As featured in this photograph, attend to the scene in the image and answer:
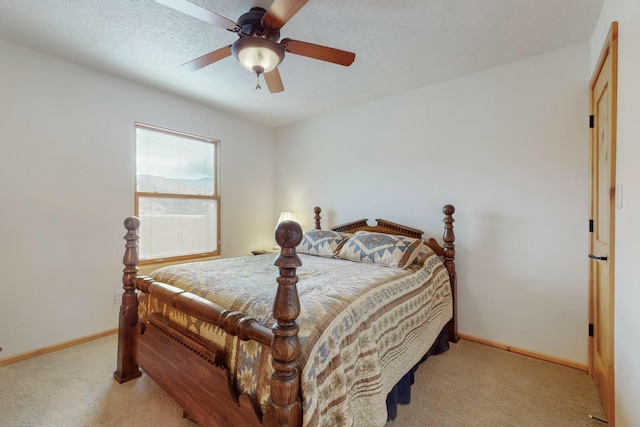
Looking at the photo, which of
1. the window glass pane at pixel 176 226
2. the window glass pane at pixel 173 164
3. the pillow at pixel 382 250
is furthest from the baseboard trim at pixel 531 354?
the window glass pane at pixel 173 164

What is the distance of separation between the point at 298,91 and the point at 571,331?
3.28m

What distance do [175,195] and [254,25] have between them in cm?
226

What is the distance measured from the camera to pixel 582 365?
2189 mm

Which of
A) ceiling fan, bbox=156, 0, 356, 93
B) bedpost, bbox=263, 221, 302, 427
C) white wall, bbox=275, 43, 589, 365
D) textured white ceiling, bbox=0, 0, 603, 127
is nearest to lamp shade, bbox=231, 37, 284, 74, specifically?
ceiling fan, bbox=156, 0, 356, 93

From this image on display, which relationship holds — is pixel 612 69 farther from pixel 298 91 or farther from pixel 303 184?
pixel 303 184

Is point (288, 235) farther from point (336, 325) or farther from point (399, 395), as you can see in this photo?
point (399, 395)

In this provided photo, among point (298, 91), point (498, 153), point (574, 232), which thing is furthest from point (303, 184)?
point (574, 232)

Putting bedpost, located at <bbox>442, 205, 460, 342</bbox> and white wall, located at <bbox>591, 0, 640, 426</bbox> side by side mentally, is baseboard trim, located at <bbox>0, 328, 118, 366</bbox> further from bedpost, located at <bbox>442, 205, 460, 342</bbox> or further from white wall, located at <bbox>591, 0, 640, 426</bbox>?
white wall, located at <bbox>591, 0, 640, 426</bbox>

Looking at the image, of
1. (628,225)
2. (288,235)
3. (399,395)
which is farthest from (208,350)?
(628,225)

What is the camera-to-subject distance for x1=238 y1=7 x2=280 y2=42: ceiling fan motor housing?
5.46ft

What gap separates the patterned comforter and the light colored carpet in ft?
0.90

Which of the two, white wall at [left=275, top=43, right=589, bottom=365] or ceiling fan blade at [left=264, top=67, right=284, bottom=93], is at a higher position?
ceiling fan blade at [left=264, top=67, right=284, bottom=93]

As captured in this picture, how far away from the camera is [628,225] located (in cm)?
131

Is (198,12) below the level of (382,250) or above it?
above
